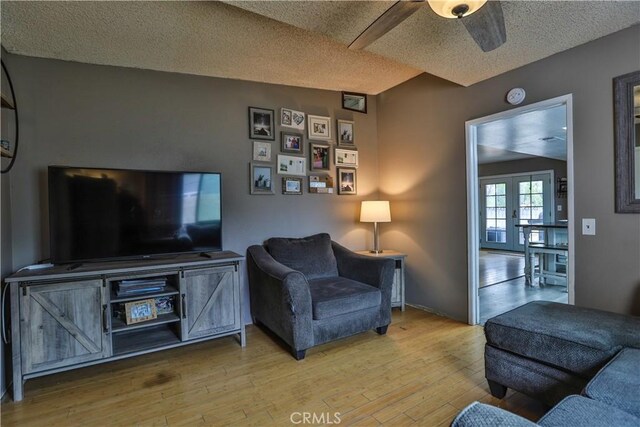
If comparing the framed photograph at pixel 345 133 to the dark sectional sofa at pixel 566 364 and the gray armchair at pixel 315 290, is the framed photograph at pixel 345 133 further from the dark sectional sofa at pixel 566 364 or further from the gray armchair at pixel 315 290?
the dark sectional sofa at pixel 566 364

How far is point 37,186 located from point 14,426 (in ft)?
5.26

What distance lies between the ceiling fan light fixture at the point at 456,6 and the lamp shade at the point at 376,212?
2238mm

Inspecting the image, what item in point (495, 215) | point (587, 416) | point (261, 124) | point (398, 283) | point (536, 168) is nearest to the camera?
point (587, 416)

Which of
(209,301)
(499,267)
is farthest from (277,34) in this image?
(499,267)

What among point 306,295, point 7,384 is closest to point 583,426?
point 306,295

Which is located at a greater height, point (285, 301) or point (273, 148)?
point (273, 148)

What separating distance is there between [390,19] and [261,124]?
1.88 metres

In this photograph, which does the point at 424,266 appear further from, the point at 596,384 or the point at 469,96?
the point at 596,384

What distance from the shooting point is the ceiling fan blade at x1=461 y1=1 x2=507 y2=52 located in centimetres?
150

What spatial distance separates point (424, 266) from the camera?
348 cm

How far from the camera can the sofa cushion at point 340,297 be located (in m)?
2.47

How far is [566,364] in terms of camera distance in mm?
1580

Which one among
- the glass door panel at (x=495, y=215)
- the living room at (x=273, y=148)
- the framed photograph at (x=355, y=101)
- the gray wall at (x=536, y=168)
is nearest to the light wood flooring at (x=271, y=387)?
the living room at (x=273, y=148)

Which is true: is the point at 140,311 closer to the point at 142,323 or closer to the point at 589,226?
the point at 142,323
